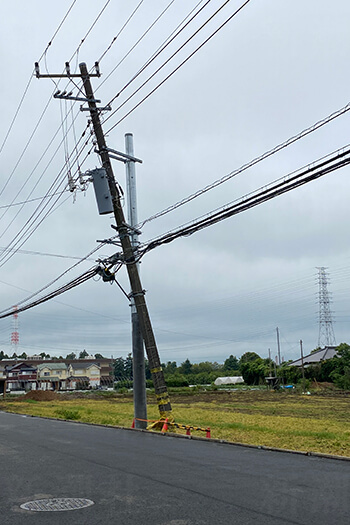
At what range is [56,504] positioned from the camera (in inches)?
316

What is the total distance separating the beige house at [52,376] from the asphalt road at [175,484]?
108277mm

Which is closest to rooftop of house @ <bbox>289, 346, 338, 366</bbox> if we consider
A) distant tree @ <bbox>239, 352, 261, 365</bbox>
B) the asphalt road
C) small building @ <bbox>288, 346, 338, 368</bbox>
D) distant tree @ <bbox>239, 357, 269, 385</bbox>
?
small building @ <bbox>288, 346, 338, 368</bbox>

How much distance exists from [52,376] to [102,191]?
106804 mm

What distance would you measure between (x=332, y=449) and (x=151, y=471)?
747 centimetres

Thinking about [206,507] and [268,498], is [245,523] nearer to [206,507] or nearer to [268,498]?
[206,507]

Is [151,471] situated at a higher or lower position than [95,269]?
lower

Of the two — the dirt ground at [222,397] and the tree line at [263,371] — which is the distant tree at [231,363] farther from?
the dirt ground at [222,397]

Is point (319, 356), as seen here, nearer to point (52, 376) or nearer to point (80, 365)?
point (80, 365)

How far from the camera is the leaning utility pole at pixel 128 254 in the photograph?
2078 centimetres

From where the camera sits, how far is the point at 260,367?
104750 mm

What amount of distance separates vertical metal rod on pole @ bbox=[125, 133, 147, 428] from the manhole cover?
13495 millimetres

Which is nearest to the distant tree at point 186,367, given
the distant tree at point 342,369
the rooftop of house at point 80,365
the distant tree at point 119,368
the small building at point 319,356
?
the distant tree at point 119,368

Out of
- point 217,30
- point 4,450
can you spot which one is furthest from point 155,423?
point 217,30

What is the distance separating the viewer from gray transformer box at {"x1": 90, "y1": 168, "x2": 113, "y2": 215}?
21594 millimetres
